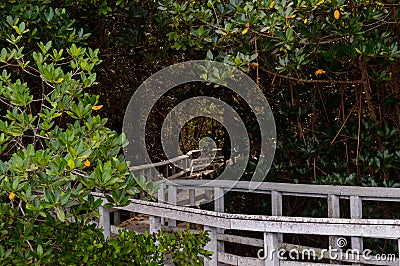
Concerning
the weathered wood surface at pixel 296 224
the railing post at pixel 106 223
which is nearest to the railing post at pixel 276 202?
the weathered wood surface at pixel 296 224

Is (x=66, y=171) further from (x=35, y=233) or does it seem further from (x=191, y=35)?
(x=191, y=35)

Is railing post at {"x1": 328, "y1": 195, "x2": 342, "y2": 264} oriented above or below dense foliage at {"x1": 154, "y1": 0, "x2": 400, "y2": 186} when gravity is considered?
below

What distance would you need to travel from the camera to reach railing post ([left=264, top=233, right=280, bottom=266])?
3053 mm

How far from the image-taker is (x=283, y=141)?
4.70 meters

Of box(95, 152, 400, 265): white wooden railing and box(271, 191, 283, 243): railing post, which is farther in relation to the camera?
box(271, 191, 283, 243): railing post

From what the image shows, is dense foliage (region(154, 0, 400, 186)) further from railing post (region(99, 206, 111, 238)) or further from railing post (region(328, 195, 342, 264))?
railing post (region(99, 206, 111, 238))

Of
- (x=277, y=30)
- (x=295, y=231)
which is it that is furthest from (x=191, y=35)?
(x=295, y=231)

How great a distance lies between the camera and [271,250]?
3064 mm

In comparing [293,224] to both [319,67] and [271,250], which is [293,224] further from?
[319,67]

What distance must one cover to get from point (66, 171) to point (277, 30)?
149 cm

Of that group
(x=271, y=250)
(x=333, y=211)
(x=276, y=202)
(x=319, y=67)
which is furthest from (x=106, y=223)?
(x=319, y=67)

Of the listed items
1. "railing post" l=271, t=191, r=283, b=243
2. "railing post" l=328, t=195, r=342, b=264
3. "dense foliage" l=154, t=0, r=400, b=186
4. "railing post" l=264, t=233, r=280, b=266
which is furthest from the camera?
"railing post" l=271, t=191, r=283, b=243

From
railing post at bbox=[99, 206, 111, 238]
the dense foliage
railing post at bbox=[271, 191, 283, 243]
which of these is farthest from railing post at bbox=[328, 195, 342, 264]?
railing post at bbox=[99, 206, 111, 238]

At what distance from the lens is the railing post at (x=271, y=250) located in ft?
10.0
